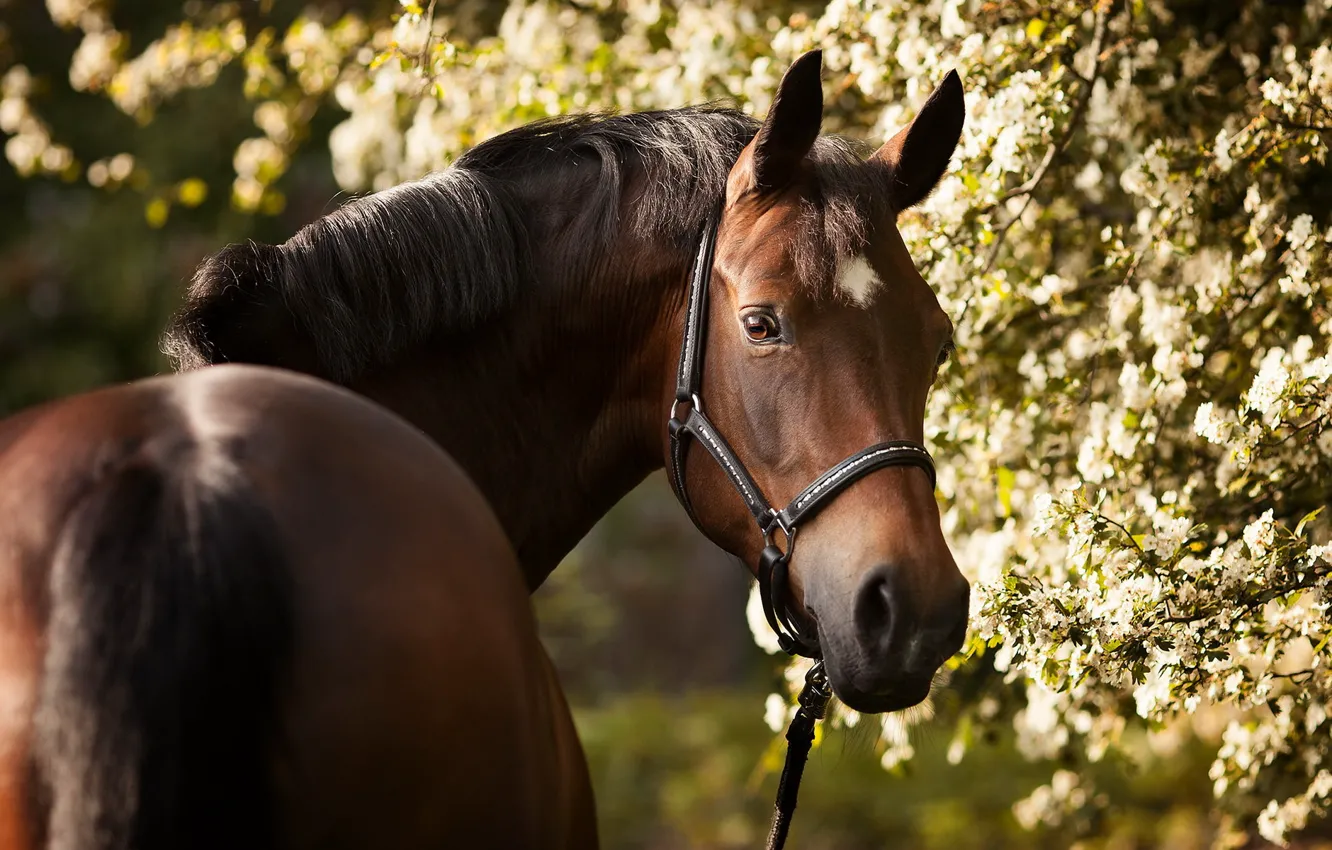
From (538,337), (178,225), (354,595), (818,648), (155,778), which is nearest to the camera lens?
(155,778)

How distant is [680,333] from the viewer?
7.59ft

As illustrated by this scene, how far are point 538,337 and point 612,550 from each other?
1337 cm

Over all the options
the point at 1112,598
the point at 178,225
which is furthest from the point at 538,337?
the point at 178,225

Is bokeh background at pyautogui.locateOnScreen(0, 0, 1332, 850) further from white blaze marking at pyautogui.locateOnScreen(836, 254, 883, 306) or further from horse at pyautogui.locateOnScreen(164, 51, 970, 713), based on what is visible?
white blaze marking at pyautogui.locateOnScreen(836, 254, 883, 306)

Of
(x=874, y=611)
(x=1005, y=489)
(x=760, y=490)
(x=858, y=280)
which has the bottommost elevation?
(x=1005, y=489)

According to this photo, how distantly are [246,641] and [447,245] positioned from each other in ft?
3.84

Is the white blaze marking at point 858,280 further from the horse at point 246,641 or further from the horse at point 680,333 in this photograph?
the horse at point 246,641

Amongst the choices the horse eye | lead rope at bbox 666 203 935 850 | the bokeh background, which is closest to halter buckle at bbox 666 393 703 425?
lead rope at bbox 666 203 935 850

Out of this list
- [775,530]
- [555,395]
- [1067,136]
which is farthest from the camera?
[1067,136]

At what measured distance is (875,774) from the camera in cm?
988

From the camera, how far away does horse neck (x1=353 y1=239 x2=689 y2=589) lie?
2.34m

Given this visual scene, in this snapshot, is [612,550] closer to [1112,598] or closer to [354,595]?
[1112,598]

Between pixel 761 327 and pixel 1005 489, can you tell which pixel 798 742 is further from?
pixel 1005 489

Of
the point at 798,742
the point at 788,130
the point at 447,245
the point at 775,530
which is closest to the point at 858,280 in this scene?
the point at 788,130
